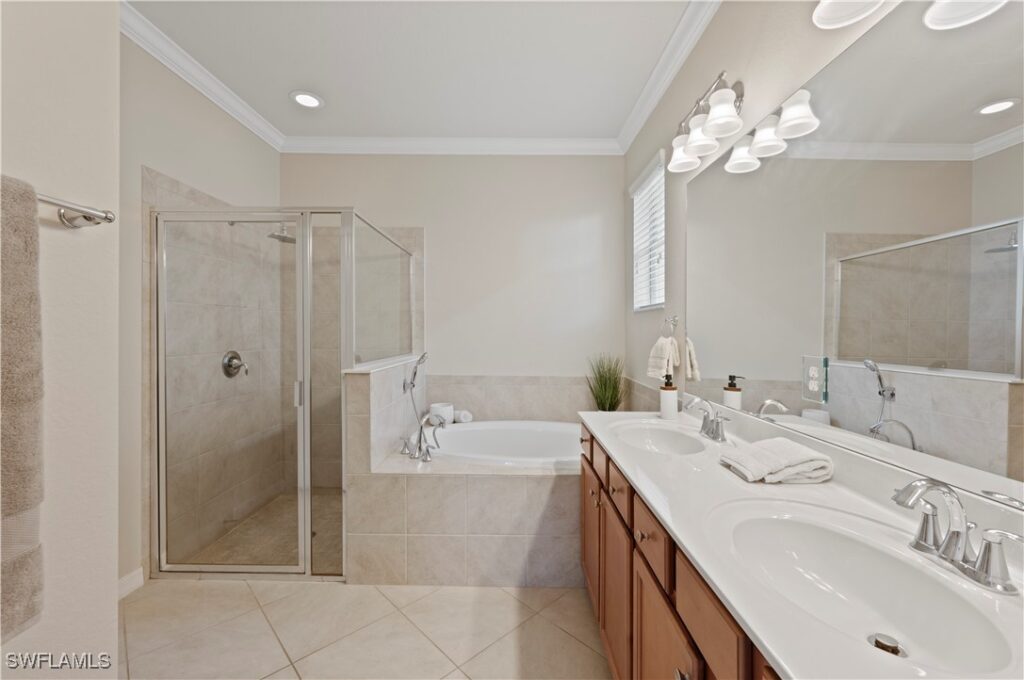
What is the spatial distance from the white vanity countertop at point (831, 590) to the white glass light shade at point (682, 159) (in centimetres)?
134

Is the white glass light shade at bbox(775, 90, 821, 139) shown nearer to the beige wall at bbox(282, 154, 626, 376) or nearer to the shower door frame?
the beige wall at bbox(282, 154, 626, 376)

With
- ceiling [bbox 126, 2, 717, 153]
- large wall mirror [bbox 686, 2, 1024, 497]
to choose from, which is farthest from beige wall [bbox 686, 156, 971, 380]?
ceiling [bbox 126, 2, 717, 153]

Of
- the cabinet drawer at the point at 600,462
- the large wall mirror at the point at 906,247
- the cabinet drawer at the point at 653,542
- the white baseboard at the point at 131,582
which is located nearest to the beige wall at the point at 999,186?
the large wall mirror at the point at 906,247

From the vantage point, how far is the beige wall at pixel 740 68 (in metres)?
1.18

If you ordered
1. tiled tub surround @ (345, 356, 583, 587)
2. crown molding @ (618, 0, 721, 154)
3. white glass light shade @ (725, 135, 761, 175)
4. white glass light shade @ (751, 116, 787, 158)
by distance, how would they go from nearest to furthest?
white glass light shade @ (751, 116, 787, 158)
white glass light shade @ (725, 135, 761, 175)
crown molding @ (618, 0, 721, 154)
tiled tub surround @ (345, 356, 583, 587)

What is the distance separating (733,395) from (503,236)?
196 centimetres

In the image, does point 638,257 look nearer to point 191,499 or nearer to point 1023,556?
point 1023,556

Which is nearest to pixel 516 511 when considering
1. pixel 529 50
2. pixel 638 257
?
pixel 638 257

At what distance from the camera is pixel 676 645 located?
0.77m

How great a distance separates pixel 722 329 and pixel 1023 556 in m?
1.07

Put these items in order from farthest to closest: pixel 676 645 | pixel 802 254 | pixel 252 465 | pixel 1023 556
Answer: pixel 252 465, pixel 802 254, pixel 676 645, pixel 1023 556

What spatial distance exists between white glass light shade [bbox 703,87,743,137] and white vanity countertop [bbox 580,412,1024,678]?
119cm

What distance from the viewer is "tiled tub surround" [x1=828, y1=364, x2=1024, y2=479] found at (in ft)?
2.25

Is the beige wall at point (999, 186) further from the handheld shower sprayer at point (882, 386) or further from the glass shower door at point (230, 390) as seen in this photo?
the glass shower door at point (230, 390)
